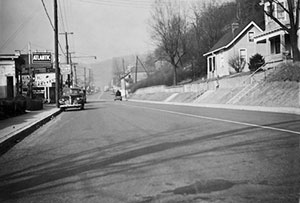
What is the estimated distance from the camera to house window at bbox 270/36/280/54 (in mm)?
39500

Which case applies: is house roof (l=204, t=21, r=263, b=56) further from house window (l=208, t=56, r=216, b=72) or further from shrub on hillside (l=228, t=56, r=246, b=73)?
shrub on hillside (l=228, t=56, r=246, b=73)

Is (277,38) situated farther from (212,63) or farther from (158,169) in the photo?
(158,169)

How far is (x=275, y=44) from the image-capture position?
3997cm

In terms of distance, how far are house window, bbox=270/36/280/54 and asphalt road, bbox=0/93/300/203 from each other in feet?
98.1

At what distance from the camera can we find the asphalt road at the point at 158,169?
220 inches

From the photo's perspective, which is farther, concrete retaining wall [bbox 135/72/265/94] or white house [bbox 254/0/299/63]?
white house [bbox 254/0/299/63]

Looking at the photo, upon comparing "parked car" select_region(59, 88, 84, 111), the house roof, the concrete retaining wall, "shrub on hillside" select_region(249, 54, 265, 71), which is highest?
the house roof

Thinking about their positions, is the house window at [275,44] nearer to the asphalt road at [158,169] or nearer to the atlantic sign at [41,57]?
the asphalt road at [158,169]

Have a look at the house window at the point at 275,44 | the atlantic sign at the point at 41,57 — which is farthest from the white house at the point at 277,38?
the atlantic sign at the point at 41,57

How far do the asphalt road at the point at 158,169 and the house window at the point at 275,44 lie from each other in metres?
29.9

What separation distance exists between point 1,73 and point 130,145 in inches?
1259

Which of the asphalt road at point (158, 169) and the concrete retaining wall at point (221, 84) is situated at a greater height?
the concrete retaining wall at point (221, 84)

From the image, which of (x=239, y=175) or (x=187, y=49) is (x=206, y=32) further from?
(x=239, y=175)

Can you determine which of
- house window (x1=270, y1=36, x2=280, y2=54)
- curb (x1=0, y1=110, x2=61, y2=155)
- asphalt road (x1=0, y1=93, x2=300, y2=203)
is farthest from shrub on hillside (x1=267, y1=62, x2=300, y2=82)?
curb (x1=0, y1=110, x2=61, y2=155)
